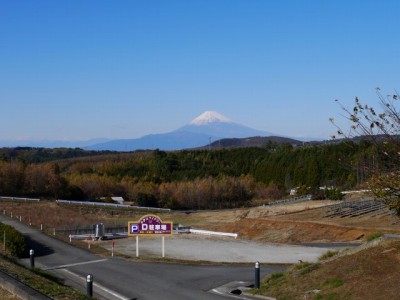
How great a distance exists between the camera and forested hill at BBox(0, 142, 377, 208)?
80625mm

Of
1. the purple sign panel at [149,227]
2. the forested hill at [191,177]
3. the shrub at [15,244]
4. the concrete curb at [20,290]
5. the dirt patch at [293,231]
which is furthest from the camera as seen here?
the forested hill at [191,177]

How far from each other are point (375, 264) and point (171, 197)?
75528mm

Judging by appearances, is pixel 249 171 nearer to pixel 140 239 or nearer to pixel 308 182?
pixel 308 182

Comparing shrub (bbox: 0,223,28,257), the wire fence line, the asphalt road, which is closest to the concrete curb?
the asphalt road

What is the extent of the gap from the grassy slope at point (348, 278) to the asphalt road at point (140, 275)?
6.68 ft

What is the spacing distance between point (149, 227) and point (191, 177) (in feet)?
297

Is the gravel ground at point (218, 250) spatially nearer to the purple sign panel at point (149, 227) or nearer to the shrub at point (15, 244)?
the purple sign panel at point (149, 227)

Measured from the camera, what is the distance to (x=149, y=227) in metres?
26.5

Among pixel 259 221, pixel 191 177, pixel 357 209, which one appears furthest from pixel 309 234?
pixel 191 177

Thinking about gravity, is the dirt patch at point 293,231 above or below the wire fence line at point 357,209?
below

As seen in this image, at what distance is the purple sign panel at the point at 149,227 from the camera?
26.3 meters

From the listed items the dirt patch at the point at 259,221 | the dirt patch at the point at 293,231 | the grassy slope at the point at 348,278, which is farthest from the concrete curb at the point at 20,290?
the dirt patch at the point at 293,231

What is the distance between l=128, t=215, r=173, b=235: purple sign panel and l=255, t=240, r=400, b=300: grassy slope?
37.6ft

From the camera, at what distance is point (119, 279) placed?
731 inches
